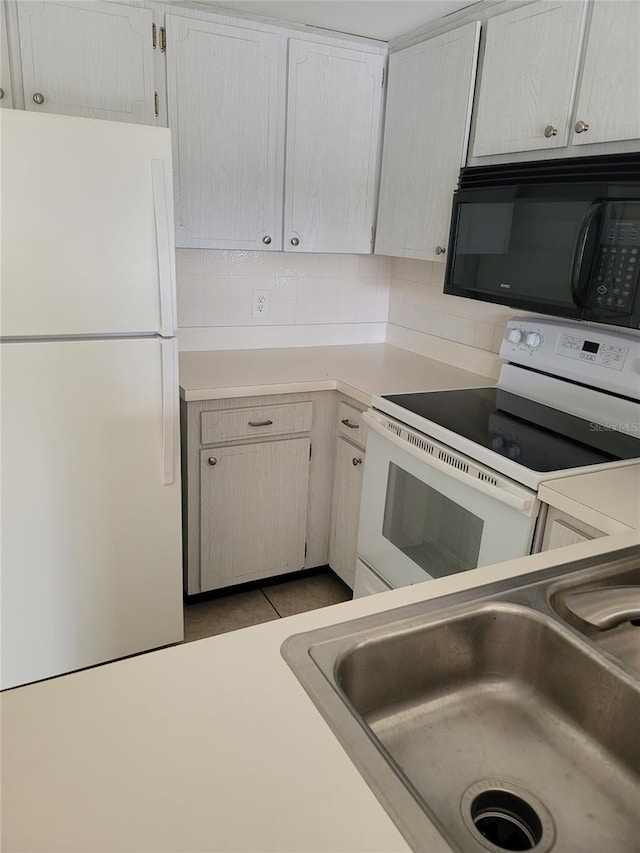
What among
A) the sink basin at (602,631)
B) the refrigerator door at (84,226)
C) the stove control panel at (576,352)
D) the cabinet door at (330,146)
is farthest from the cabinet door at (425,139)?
the sink basin at (602,631)

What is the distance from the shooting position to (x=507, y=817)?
79 cm

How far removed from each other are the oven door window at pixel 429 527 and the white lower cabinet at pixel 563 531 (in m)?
0.22

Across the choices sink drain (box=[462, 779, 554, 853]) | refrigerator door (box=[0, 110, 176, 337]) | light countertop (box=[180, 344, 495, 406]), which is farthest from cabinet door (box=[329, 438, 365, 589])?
sink drain (box=[462, 779, 554, 853])

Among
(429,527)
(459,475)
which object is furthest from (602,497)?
(429,527)

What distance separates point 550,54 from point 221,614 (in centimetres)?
222

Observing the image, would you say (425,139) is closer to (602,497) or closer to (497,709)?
(602,497)

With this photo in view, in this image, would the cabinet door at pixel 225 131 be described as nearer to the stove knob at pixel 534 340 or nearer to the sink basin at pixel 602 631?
the stove knob at pixel 534 340

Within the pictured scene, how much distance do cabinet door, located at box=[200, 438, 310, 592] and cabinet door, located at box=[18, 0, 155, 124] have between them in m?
1.22

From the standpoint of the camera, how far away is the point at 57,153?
5.40ft

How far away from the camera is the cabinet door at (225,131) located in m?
2.19

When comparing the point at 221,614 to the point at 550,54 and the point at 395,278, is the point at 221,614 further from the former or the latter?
the point at 550,54

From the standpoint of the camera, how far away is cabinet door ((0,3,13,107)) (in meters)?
1.88

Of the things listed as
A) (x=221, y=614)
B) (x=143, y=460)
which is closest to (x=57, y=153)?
(x=143, y=460)

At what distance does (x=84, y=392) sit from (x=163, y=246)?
0.49 metres
